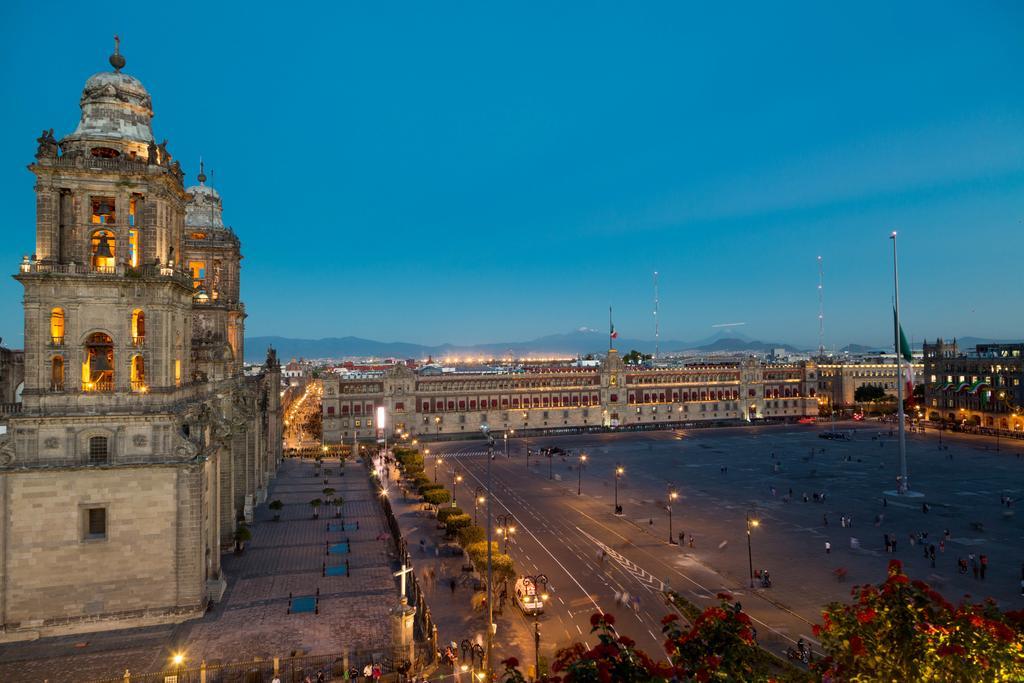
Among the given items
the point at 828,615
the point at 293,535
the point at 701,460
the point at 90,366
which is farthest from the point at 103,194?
the point at 701,460

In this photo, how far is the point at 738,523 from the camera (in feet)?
180

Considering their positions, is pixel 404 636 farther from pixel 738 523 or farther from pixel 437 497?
pixel 738 523

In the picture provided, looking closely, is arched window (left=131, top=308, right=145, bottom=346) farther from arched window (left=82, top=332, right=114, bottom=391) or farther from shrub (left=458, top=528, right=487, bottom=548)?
shrub (left=458, top=528, right=487, bottom=548)

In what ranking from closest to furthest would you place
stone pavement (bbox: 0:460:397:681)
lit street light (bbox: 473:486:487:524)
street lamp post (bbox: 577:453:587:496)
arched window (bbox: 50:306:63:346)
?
stone pavement (bbox: 0:460:397:681), arched window (bbox: 50:306:63:346), lit street light (bbox: 473:486:487:524), street lamp post (bbox: 577:453:587:496)

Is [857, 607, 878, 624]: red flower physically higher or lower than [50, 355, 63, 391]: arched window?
lower

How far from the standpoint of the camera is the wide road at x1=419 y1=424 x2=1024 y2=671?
37188 mm

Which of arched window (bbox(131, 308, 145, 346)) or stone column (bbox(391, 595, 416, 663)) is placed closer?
stone column (bbox(391, 595, 416, 663))

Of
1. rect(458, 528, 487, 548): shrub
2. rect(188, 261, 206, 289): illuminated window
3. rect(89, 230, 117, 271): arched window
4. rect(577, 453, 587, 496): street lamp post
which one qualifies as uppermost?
rect(188, 261, 206, 289): illuminated window

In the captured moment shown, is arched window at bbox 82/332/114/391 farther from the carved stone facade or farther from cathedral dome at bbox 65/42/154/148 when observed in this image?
cathedral dome at bbox 65/42/154/148

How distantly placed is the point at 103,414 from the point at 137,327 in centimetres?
501

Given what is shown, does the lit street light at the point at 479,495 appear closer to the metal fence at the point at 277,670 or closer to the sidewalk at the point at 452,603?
the sidewalk at the point at 452,603

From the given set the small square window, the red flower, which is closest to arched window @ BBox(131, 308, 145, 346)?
the small square window

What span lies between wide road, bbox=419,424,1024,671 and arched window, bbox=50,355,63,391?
85.6ft

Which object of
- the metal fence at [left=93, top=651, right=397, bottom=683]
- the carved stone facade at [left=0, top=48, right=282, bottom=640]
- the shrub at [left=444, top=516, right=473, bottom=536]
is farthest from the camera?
the shrub at [left=444, top=516, right=473, bottom=536]
